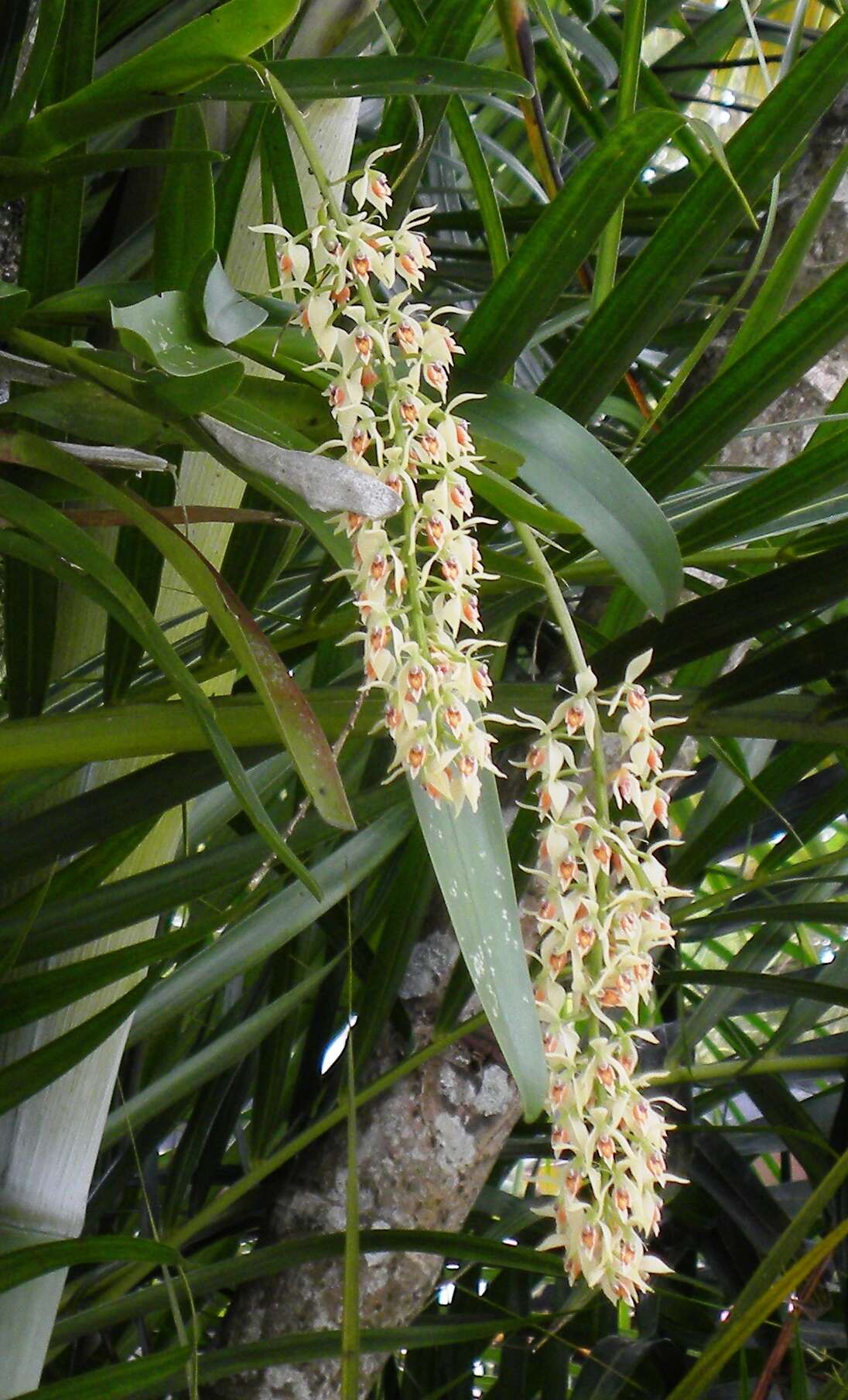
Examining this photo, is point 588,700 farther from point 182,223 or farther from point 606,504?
point 182,223

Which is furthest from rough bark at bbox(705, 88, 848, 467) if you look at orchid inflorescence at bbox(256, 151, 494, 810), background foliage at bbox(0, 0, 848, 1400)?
orchid inflorescence at bbox(256, 151, 494, 810)

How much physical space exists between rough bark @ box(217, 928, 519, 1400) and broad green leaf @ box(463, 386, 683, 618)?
495 millimetres

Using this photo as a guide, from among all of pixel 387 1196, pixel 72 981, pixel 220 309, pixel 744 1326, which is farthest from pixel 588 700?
pixel 387 1196

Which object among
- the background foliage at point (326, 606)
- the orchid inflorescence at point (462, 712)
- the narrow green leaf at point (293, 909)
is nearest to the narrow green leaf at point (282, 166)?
the background foliage at point (326, 606)

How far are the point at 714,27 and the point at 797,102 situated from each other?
764 mm

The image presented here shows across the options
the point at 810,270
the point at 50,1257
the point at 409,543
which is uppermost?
the point at 810,270

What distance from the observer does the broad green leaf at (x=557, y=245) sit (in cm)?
36

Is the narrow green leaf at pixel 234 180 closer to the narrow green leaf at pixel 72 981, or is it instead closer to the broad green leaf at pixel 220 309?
the broad green leaf at pixel 220 309

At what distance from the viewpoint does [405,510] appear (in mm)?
Answer: 300

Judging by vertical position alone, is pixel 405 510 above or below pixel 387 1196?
above

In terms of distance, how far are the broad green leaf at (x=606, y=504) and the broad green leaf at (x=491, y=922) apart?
0.08 m

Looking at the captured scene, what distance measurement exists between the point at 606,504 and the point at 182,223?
171 mm

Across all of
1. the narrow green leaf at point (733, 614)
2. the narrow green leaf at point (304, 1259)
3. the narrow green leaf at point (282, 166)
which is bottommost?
the narrow green leaf at point (304, 1259)

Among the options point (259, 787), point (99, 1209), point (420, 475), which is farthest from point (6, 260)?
point (99, 1209)
